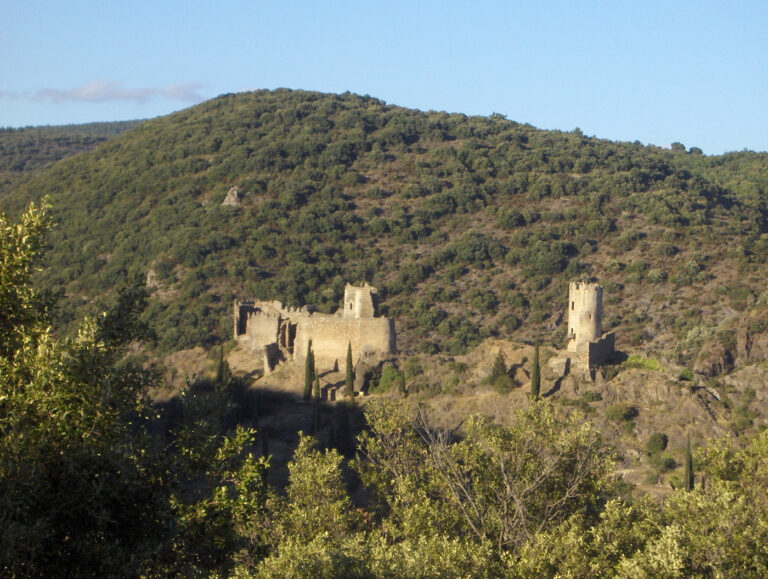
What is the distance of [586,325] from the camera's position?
133 ft

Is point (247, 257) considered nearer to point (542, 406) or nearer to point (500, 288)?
point (500, 288)

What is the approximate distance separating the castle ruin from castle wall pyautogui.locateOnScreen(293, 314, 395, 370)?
7734 mm

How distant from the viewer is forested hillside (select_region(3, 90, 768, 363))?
200ft

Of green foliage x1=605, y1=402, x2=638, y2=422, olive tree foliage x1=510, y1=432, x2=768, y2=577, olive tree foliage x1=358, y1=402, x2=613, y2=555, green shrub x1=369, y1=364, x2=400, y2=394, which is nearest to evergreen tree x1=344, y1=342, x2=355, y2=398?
green shrub x1=369, y1=364, x2=400, y2=394

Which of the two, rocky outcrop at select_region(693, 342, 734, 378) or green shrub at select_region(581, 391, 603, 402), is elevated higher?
rocky outcrop at select_region(693, 342, 734, 378)

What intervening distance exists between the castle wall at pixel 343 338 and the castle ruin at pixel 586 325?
7734 millimetres

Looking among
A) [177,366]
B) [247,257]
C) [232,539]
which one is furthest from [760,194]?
[232,539]

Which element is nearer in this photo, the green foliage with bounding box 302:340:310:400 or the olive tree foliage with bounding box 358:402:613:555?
the olive tree foliage with bounding box 358:402:613:555

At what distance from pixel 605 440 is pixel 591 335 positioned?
5669 mm

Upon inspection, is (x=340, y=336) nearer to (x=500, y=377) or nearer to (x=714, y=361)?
A: (x=500, y=377)

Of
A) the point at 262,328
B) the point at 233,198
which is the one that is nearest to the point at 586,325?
the point at 262,328

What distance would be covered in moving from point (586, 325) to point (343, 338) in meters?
10.0

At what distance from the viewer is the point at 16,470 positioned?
8648 millimetres

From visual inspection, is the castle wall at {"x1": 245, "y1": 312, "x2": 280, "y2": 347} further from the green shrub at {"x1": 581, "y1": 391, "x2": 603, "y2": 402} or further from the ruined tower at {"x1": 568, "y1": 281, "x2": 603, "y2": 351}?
the green shrub at {"x1": 581, "y1": 391, "x2": 603, "y2": 402}
